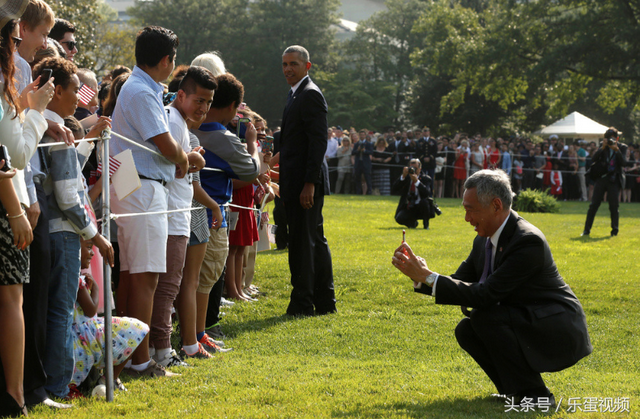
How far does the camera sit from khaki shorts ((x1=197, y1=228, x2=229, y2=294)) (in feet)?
19.2

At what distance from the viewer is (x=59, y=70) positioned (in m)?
4.23

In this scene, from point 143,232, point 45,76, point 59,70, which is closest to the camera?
point 45,76

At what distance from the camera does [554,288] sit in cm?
446

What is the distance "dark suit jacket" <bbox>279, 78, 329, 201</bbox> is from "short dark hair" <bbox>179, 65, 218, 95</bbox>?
209 cm

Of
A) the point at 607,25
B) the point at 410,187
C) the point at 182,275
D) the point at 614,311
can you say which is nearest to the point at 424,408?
the point at 182,275

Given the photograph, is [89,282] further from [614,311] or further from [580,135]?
[580,135]

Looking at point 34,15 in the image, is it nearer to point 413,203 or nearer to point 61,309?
point 61,309

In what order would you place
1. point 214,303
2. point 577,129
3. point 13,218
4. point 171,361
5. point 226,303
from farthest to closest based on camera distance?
point 577,129, point 226,303, point 214,303, point 171,361, point 13,218

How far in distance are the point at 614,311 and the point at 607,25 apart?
2808cm

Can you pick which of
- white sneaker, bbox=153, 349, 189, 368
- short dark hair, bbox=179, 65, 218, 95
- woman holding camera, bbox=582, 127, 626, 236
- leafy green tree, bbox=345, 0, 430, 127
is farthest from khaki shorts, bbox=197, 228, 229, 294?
leafy green tree, bbox=345, 0, 430, 127

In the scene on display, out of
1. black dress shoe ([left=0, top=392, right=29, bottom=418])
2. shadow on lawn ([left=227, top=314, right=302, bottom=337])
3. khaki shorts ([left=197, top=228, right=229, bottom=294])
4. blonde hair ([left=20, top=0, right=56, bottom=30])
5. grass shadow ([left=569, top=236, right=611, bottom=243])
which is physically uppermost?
blonde hair ([left=20, top=0, right=56, bottom=30])

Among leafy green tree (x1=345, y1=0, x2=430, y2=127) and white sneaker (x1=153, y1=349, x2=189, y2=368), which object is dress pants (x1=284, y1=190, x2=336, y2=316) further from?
leafy green tree (x1=345, y1=0, x2=430, y2=127)

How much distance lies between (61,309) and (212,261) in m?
1.81

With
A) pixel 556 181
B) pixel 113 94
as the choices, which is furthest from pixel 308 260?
pixel 556 181
